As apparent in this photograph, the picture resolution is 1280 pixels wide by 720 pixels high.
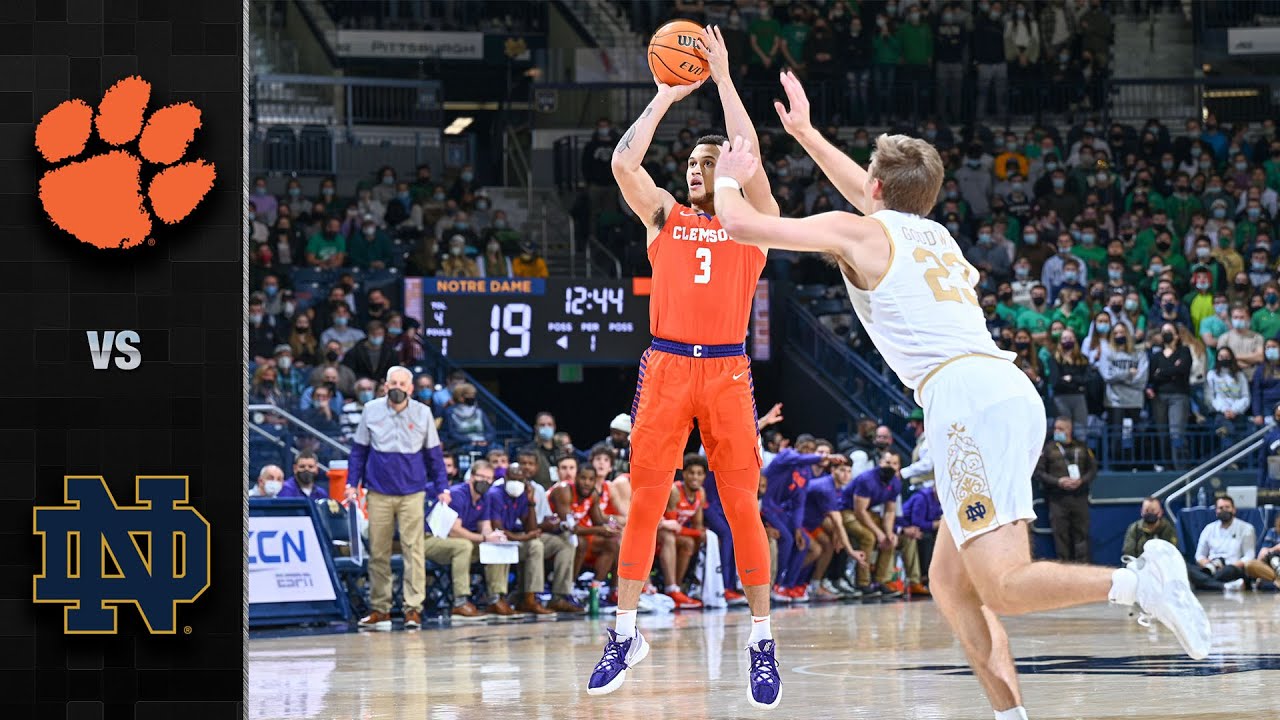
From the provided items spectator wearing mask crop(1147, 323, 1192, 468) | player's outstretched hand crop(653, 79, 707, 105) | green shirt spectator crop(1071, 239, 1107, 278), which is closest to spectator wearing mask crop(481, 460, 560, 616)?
player's outstretched hand crop(653, 79, 707, 105)

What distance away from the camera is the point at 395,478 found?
48.7 feet

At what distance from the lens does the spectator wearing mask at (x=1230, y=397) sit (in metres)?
21.2

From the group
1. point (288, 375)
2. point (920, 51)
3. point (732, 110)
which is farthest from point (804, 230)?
point (920, 51)

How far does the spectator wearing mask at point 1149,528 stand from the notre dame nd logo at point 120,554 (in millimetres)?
15917

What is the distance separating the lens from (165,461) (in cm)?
471

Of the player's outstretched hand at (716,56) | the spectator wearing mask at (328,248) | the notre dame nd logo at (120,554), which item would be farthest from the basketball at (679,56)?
the spectator wearing mask at (328,248)

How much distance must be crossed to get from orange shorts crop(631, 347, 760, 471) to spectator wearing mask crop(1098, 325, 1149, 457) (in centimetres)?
1420

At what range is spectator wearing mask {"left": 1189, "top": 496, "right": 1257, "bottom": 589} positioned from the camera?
61.6 ft

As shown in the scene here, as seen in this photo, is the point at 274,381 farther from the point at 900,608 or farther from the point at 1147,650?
the point at 1147,650

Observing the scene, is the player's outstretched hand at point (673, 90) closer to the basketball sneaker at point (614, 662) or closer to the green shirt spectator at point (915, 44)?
the basketball sneaker at point (614, 662)

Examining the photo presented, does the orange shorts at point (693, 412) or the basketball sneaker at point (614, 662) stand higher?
the orange shorts at point (693, 412)

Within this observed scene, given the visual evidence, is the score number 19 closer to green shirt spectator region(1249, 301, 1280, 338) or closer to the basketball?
green shirt spectator region(1249, 301, 1280, 338)

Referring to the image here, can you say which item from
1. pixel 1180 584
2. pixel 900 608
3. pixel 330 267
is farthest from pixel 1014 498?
pixel 330 267

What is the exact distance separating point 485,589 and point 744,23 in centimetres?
1571
